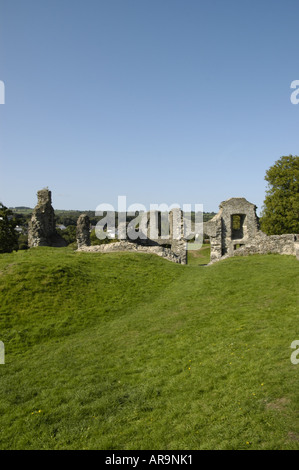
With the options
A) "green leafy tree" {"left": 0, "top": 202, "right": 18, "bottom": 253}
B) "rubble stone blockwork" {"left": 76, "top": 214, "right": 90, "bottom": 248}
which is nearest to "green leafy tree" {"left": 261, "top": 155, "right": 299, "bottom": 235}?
"rubble stone blockwork" {"left": 76, "top": 214, "right": 90, "bottom": 248}

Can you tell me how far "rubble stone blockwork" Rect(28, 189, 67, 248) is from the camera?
31250mm

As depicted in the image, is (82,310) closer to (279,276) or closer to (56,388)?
(56,388)

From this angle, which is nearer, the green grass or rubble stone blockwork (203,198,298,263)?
the green grass

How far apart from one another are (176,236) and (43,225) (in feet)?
47.0

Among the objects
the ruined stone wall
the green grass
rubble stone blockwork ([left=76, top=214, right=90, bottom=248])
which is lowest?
the green grass

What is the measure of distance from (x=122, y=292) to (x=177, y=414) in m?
11.7

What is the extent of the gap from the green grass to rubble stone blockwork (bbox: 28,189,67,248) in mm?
10839

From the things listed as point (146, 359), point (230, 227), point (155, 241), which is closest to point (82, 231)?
point (155, 241)

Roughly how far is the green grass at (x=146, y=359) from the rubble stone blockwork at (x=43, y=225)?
35.6 feet

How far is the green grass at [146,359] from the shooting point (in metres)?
7.06

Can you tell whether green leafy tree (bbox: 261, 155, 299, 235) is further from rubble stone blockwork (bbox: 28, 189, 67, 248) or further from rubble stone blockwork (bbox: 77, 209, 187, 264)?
rubble stone blockwork (bbox: 28, 189, 67, 248)

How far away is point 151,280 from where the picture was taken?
854 inches

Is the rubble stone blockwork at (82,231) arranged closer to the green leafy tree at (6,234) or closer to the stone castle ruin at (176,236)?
the stone castle ruin at (176,236)
